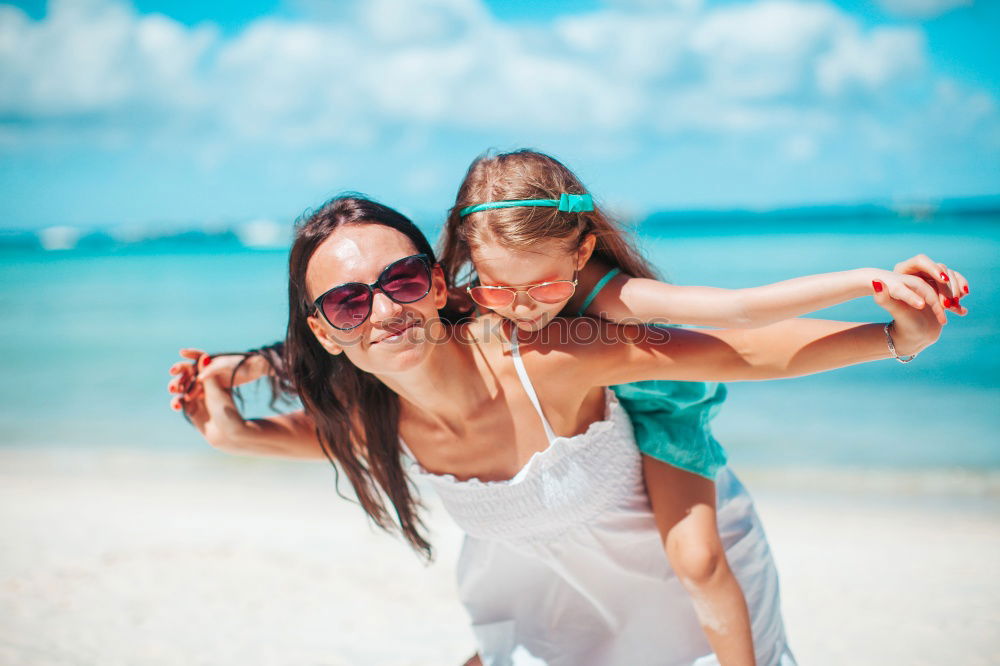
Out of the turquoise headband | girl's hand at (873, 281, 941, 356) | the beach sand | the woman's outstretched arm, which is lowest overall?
the beach sand

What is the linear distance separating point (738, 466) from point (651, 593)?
4880mm

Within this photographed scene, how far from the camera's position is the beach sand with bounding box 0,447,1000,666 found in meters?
4.43

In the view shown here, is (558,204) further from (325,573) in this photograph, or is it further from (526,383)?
(325,573)

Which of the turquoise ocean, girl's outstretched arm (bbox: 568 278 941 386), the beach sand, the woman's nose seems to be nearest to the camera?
girl's outstretched arm (bbox: 568 278 941 386)

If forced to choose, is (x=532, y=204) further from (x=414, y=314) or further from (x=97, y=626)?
(x=97, y=626)

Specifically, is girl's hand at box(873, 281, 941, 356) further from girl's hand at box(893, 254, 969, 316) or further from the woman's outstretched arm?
the woman's outstretched arm

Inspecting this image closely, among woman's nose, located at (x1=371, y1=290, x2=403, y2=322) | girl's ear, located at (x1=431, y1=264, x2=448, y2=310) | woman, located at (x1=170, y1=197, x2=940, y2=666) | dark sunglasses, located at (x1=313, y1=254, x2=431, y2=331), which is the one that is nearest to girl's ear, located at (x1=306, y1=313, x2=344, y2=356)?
woman, located at (x1=170, y1=197, x2=940, y2=666)

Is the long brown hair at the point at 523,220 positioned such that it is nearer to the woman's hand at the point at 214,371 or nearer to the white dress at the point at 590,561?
the white dress at the point at 590,561

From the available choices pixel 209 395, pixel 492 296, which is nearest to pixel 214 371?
pixel 209 395

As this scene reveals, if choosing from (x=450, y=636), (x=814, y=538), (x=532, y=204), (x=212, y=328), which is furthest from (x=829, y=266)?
(x=532, y=204)

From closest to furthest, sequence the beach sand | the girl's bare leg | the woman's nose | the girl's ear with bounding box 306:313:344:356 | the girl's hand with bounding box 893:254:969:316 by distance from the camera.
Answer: the girl's hand with bounding box 893:254:969:316 < the woman's nose < the girl's bare leg < the girl's ear with bounding box 306:313:344:356 < the beach sand

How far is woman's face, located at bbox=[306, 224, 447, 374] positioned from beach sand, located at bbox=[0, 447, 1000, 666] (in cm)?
254

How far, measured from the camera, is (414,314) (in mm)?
2541

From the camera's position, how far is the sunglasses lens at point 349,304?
8.22ft
